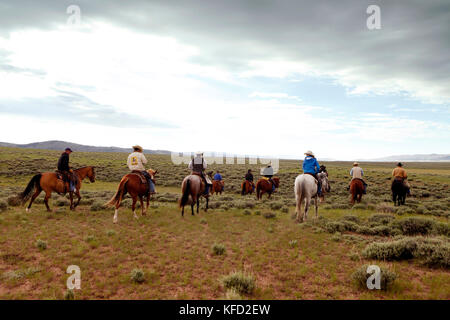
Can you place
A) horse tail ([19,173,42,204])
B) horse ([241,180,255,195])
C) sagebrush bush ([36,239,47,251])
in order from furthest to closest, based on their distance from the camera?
horse ([241,180,255,195]), horse tail ([19,173,42,204]), sagebrush bush ([36,239,47,251])

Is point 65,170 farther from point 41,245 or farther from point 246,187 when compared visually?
point 246,187

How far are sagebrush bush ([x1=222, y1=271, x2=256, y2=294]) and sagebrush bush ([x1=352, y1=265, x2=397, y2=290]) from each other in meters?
2.44

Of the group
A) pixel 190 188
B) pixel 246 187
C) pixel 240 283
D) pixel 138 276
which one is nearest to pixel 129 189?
pixel 190 188

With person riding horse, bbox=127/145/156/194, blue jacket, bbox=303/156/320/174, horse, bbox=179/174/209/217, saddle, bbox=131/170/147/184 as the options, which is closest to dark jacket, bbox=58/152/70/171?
person riding horse, bbox=127/145/156/194

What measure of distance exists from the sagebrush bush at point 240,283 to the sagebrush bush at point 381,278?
2442 millimetres

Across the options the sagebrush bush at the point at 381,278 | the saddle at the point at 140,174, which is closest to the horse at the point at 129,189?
the saddle at the point at 140,174

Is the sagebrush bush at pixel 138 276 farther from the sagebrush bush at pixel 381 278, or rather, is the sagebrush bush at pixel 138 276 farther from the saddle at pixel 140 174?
the saddle at pixel 140 174

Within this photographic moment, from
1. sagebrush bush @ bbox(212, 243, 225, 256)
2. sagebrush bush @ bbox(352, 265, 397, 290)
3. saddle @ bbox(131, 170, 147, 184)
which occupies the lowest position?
sagebrush bush @ bbox(212, 243, 225, 256)

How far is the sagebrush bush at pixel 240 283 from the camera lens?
4617 millimetres

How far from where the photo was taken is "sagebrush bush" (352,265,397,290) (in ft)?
15.3

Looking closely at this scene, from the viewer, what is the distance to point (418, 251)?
19.9 feet

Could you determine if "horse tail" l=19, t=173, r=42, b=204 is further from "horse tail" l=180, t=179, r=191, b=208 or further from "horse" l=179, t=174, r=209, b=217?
"horse tail" l=180, t=179, r=191, b=208

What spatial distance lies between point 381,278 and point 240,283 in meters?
3.13
